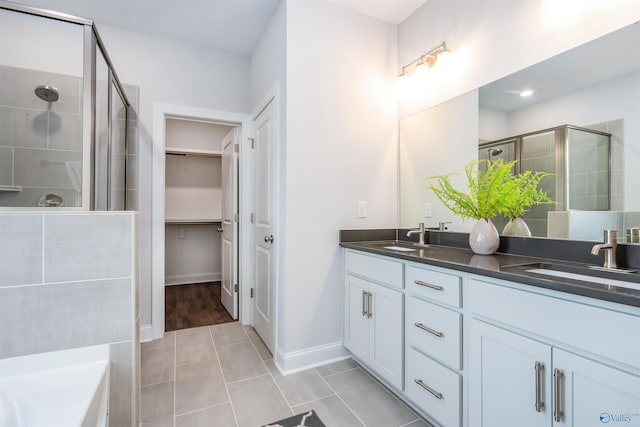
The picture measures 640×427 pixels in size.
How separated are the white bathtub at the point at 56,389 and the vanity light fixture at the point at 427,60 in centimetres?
255

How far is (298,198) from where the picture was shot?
209 centimetres

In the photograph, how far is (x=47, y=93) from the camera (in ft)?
6.97

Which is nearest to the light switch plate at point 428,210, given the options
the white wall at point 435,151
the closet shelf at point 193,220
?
the white wall at point 435,151

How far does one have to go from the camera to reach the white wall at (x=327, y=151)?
81.7 inches

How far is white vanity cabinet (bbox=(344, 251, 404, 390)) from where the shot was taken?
1663 mm

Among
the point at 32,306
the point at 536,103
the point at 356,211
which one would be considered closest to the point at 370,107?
the point at 356,211

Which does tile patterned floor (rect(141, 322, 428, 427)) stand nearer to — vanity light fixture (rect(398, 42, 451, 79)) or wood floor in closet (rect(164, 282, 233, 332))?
wood floor in closet (rect(164, 282, 233, 332))

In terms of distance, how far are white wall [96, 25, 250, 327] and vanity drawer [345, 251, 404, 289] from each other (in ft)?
5.88

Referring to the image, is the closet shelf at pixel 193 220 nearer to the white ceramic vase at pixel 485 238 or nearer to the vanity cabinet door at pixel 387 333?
the vanity cabinet door at pixel 387 333

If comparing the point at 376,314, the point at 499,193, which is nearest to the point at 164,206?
the point at 376,314

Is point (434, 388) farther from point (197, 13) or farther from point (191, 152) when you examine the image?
point (191, 152)

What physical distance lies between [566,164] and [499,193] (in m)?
0.32

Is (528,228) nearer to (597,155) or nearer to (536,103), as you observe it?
(597,155)

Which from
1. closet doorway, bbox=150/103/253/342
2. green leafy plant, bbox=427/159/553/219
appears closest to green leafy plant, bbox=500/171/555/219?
green leafy plant, bbox=427/159/553/219
